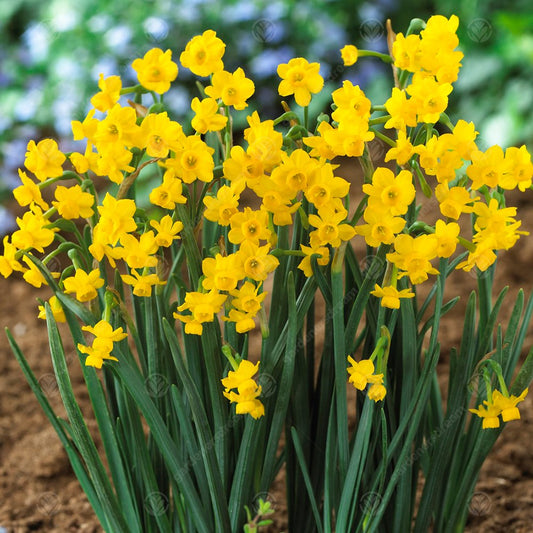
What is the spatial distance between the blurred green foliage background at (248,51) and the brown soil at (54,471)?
51.0 inches

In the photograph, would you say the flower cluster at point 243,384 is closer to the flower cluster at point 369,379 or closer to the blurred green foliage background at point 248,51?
the flower cluster at point 369,379

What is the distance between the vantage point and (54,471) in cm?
150

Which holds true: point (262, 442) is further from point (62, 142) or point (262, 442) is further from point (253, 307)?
point (62, 142)

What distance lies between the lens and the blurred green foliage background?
9.94ft

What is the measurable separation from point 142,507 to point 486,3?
120 inches

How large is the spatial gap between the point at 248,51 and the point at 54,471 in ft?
7.20

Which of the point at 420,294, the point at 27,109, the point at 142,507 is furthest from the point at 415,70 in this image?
the point at 27,109

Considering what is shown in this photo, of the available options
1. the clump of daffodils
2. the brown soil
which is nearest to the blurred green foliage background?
the brown soil

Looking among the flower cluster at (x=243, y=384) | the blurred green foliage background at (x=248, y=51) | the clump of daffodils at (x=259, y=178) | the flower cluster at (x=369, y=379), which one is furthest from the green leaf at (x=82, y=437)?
the blurred green foliage background at (x=248, y=51)

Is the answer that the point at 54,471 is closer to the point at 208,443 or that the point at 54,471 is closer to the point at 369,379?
the point at 208,443

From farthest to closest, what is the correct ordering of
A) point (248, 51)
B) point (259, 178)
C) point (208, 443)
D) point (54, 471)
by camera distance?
point (248, 51)
point (54, 471)
point (208, 443)
point (259, 178)

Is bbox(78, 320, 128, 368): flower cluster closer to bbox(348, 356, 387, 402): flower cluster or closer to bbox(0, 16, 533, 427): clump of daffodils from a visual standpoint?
bbox(0, 16, 533, 427): clump of daffodils

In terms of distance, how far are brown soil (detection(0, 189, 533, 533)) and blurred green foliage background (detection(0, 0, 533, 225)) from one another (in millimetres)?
1295

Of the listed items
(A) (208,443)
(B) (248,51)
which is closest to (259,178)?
(A) (208,443)
